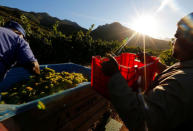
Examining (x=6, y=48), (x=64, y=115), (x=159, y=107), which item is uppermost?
(x=6, y=48)

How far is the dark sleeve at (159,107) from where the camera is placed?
2.78 feet

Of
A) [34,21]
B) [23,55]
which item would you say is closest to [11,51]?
[23,55]

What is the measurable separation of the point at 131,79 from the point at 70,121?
1098 millimetres

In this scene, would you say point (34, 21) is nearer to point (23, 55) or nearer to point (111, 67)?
point (23, 55)

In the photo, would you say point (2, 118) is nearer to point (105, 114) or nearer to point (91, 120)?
point (91, 120)

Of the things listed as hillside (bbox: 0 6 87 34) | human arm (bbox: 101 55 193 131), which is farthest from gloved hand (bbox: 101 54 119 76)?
hillside (bbox: 0 6 87 34)

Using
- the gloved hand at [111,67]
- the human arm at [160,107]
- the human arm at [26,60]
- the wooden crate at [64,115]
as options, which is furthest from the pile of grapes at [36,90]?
the human arm at [160,107]

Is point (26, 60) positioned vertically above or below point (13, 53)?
below

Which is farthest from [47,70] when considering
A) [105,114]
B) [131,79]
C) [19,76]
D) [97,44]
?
[97,44]

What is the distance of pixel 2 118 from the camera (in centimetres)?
105

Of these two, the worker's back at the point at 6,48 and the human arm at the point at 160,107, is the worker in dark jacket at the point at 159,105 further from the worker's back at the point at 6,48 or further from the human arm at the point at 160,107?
the worker's back at the point at 6,48

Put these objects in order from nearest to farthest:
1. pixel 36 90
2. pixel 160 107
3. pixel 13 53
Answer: pixel 160 107
pixel 13 53
pixel 36 90

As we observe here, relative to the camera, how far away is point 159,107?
847 millimetres

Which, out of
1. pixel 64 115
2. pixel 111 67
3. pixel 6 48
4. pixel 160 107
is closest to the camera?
pixel 160 107
